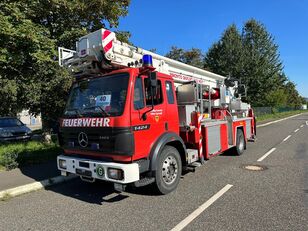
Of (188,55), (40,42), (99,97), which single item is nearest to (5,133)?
(40,42)

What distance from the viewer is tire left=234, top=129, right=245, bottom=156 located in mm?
9406

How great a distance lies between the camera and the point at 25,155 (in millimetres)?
8617

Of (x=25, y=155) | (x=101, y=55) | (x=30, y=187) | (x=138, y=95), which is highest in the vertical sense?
(x=101, y=55)

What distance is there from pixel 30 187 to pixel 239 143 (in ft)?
22.7

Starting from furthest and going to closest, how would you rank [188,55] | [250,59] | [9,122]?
[188,55], [250,59], [9,122]

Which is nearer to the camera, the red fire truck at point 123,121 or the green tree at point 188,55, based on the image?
the red fire truck at point 123,121

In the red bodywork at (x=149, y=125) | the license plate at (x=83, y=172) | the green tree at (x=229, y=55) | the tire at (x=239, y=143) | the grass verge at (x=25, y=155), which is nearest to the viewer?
the red bodywork at (x=149, y=125)

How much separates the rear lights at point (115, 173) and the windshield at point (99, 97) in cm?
100

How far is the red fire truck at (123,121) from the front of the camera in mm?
4828

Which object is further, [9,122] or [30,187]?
[9,122]

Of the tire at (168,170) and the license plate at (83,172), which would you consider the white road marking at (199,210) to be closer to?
the tire at (168,170)

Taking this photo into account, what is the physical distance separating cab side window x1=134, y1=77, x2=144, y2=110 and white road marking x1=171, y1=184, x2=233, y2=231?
6.96 feet

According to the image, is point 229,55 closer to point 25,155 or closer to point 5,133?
point 5,133

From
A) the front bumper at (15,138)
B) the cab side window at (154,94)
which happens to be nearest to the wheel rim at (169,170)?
the cab side window at (154,94)
